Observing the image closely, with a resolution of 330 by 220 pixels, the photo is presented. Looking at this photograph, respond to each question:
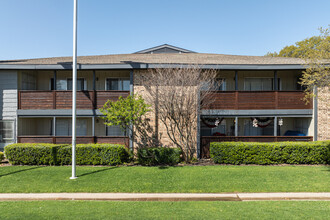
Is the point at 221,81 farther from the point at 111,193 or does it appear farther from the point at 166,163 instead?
the point at 111,193

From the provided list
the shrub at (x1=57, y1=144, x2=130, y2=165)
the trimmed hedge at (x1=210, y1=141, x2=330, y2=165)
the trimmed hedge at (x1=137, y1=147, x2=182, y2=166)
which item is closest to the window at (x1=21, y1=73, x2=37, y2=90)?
the shrub at (x1=57, y1=144, x2=130, y2=165)

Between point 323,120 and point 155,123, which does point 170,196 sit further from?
point 323,120

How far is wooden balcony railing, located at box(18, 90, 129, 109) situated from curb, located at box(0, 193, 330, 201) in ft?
21.8

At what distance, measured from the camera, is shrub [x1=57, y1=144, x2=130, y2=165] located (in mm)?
11172

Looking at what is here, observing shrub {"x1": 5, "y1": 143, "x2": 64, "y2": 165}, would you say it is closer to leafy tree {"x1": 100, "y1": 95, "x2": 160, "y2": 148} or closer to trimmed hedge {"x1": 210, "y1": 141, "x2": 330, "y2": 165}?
leafy tree {"x1": 100, "y1": 95, "x2": 160, "y2": 148}

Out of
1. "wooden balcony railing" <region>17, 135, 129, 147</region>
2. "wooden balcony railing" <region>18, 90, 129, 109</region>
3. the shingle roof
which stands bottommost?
"wooden balcony railing" <region>17, 135, 129, 147</region>

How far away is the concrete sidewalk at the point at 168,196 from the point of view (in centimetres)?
698

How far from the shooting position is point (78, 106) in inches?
516

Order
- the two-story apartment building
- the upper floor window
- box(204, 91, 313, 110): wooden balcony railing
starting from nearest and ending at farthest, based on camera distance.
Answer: the two-story apartment building → box(204, 91, 313, 110): wooden balcony railing → the upper floor window

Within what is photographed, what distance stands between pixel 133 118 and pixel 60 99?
5.33 m

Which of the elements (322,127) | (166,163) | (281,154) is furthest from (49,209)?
(322,127)

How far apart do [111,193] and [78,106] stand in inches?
291

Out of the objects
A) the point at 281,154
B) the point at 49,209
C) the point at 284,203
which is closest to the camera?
the point at 49,209

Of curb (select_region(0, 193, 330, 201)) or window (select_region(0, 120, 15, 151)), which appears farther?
window (select_region(0, 120, 15, 151))
